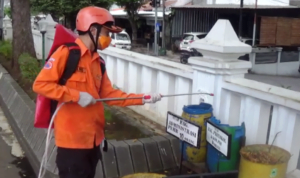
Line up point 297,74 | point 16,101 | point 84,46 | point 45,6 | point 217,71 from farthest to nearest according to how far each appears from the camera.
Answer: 1. point 45,6
2. point 297,74
3. point 16,101
4. point 217,71
5. point 84,46

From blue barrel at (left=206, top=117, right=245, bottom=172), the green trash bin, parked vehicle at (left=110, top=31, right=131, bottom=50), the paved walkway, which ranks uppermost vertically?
blue barrel at (left=206, top=117, right=245, bottom=172)

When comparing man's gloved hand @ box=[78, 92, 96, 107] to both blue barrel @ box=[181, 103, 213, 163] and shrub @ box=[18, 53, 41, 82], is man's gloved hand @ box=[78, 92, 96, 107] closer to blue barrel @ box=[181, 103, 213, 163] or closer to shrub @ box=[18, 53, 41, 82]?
blue barrel @ box=[181, 103, 213, 163]

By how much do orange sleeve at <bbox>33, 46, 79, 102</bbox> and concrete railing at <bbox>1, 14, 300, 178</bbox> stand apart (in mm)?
1656

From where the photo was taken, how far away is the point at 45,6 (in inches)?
1328

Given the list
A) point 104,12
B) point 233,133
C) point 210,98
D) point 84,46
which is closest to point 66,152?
point 84,46

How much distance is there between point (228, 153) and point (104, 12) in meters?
1.46

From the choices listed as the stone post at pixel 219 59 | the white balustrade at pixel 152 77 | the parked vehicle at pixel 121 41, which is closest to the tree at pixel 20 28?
the white balustrade at pixel 152 77

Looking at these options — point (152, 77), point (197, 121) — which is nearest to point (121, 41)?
point (152, 77)

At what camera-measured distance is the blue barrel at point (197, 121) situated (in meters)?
3.74

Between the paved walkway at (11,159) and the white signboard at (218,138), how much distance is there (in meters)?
2.27

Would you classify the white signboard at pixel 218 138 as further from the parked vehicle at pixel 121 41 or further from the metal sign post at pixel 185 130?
the parked vehicle at pixel 121 41

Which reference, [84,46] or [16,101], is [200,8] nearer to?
[16,101]

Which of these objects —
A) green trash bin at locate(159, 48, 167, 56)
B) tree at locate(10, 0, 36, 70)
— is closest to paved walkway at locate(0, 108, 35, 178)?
tree at locate(10, 0, 36, 70)

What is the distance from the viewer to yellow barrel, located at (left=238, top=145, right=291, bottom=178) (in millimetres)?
2972
